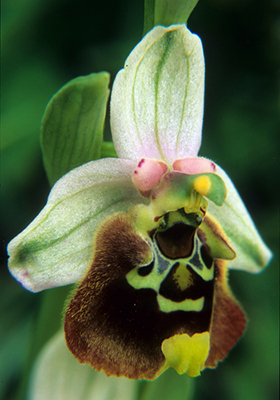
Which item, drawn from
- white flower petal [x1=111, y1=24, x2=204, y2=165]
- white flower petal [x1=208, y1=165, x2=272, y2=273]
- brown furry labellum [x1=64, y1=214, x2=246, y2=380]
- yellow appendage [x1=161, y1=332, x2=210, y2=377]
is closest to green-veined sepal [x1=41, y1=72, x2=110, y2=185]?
white flower petal [x1=111, y1=24, x2=204, y2=165]

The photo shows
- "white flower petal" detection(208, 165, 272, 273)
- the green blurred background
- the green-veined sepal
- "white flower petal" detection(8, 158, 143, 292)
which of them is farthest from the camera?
the green blurred background

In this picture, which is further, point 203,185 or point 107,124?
point 107,124

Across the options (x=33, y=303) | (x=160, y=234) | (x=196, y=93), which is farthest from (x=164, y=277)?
(x=33, y=303)

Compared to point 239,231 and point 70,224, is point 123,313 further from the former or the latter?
point 239,231

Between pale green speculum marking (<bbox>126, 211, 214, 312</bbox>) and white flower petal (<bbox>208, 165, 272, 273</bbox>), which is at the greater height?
white flower petal (<bbox>208, 165, 272, 273</bbox>)

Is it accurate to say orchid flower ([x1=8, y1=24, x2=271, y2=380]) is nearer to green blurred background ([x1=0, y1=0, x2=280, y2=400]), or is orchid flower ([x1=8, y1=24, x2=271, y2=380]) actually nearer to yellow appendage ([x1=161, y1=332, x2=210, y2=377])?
yellow appendage ([x1=161, y1=332, x2=210, y2=377])

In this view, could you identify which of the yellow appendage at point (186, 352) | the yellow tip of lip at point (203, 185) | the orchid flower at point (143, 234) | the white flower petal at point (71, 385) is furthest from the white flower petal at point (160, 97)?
the white flower petal at point (71, 385)

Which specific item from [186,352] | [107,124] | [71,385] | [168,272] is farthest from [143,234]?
[107,124]
